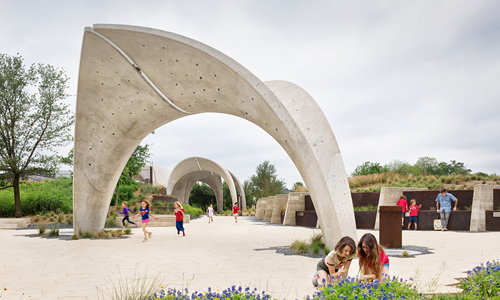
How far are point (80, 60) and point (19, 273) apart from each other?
648cm

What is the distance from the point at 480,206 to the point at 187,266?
11485 millimetres

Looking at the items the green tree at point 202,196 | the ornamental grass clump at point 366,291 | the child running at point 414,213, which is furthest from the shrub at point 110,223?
the green tree at point 202,196

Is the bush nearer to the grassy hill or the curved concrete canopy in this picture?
the grassy hill

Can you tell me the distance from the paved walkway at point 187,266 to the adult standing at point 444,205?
3.31 metres

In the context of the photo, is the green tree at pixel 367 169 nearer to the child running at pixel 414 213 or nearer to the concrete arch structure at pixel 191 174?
Result: the concrete arch structure at pixel 191 174

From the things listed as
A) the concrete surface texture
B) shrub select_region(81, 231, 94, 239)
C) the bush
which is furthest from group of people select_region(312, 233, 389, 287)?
the concrete surface texture

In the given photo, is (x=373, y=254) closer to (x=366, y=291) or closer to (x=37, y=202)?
(x=366, y=291)

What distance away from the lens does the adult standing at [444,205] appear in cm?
1302

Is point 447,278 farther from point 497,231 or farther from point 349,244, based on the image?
point 497,231

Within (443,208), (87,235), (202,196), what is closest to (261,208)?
(443,208)

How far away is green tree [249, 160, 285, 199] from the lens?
43250mm

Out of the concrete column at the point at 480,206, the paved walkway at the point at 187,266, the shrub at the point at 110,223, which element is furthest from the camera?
the shrub at the point at 110,223

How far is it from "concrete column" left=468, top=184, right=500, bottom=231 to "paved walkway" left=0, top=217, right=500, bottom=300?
3394mm

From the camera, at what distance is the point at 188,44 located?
27.7 feet
